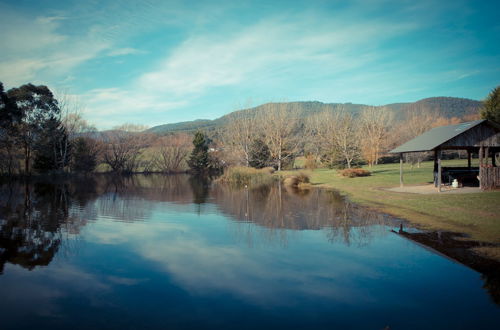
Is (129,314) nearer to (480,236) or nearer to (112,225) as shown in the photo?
(112,225)

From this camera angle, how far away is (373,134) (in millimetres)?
53094

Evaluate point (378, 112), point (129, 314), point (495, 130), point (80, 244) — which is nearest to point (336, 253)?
point (129, 314)

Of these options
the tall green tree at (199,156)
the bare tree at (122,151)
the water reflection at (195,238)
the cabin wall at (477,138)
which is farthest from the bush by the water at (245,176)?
the bare tree at (122,151)

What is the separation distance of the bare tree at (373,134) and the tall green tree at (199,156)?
91.9 ft

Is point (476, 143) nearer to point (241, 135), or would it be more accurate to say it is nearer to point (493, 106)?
point (493, 106)

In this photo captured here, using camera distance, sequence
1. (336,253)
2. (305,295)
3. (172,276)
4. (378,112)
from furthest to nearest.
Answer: (378,112) < (336,253) < (172,276) < (305,295)

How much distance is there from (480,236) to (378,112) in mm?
51284

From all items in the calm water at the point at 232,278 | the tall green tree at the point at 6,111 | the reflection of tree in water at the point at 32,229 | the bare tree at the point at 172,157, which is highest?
the tall green tree at the point at 6,111

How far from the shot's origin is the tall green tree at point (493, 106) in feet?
128

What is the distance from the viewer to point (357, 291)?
20.7 ft

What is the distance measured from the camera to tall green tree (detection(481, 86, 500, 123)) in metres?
39.0

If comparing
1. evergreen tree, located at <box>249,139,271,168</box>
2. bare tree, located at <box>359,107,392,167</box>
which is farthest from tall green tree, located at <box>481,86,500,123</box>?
evergreen tree, located at <box>249,139,271,168</box>

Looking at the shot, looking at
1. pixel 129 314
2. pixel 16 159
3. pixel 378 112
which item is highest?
pixel 378 112

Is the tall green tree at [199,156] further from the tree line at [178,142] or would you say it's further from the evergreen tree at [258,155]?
the evergreen tree at [258,155]
